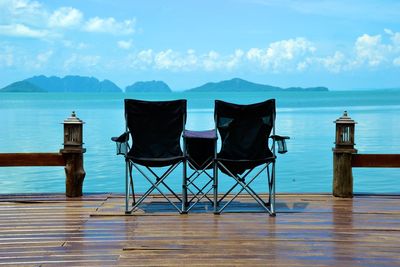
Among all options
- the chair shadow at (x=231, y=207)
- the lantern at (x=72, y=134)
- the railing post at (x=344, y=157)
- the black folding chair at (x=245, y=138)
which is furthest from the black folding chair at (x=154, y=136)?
the railing post at (x=344, y=157)

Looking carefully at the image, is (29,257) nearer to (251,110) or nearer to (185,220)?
(185,220)

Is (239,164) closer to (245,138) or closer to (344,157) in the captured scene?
(245,138)

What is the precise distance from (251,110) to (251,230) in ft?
3.67

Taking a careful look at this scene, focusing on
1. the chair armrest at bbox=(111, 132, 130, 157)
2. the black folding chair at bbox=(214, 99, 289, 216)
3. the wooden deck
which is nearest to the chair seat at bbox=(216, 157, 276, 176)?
the black folding chair at bbox=(214, 99, 289, 216)

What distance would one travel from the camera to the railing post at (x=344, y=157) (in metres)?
6.29

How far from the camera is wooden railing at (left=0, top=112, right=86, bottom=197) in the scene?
6.35 metres

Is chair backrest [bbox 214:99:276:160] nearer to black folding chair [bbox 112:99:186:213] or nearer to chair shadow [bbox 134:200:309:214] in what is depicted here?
black folding chair [bbox 112:99:186:213]

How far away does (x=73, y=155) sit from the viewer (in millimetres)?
6383

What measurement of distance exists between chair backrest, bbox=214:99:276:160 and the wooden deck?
522mm

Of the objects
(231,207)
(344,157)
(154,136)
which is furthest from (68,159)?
(344,157)

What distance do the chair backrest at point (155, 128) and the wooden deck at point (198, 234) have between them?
1.75 ft

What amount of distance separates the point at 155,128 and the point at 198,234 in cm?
120

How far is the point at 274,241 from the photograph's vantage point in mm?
4418

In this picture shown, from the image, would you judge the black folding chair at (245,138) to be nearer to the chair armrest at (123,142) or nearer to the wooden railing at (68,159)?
the chair armrest at (123,142)
